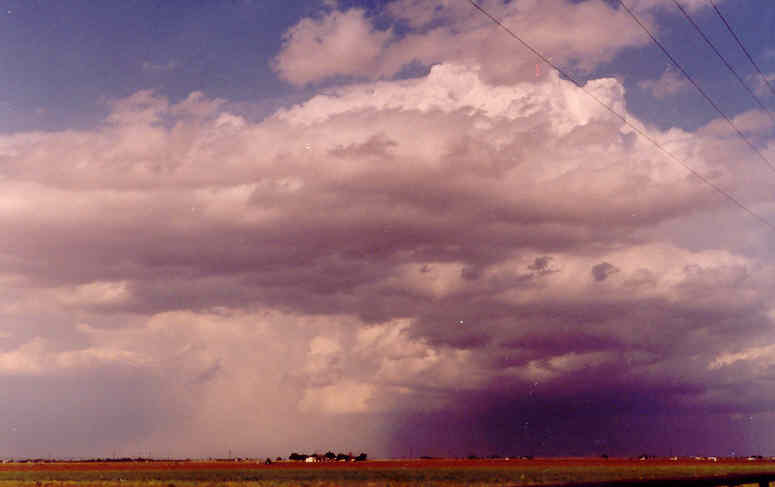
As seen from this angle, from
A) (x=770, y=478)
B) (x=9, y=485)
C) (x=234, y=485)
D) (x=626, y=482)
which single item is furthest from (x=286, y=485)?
(x=626, y=482)

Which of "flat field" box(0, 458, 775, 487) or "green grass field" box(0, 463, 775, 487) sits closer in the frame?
"green grass field" box(0, 463, 775, 487)

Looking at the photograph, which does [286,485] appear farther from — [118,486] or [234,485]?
[118,486]

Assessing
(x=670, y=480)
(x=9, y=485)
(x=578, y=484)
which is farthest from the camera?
(x=9, y=485)

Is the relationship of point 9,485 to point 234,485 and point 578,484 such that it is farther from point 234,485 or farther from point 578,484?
point 578,484

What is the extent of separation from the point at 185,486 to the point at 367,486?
49.9 feet

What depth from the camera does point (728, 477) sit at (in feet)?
58.1

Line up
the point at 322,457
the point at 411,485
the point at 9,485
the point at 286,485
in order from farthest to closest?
the point at 322,457 < the point at 9,485 < the point at 286,485 < the point at 411,485

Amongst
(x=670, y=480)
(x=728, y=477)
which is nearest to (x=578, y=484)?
(x=670, y=480)

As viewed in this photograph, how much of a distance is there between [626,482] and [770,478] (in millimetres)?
8957

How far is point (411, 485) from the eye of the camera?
Answer: 62.3m

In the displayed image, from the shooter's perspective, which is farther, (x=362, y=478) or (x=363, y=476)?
(x=363, y=476)

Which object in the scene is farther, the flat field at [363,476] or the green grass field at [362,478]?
the flat field at [363,476]

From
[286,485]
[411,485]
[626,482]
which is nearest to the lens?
[626,482]

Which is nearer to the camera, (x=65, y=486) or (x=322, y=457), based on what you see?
(x=65, y=486)
